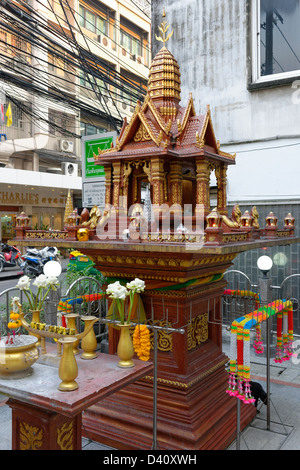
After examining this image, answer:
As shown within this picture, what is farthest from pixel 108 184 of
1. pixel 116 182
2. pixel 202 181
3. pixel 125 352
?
pixel 125 352

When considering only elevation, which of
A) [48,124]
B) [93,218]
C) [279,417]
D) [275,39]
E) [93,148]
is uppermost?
[48,124]

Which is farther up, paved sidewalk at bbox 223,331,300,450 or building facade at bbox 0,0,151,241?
building facade at bbox 0,0,151,241

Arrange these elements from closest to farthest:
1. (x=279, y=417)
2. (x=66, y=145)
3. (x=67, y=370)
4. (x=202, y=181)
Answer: (x=67, y=370)
(x=202, y=181)
(x=279, y=417)
(x=66, y=145)

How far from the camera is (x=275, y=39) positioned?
32.4ft

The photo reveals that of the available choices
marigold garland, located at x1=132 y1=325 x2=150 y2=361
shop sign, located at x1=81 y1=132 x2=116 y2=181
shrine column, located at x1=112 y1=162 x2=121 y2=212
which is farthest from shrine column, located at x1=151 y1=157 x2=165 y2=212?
shop sign, located at x1=81 y1=132 x2=116 y2=181

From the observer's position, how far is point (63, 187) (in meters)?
27.1

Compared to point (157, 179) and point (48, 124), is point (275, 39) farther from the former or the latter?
point (48, 124)

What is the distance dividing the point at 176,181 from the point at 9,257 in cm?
2184

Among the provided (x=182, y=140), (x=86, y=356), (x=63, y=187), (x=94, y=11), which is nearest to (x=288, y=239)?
(x=182, y=140)

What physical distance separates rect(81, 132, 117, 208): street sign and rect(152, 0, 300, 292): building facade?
3.00m

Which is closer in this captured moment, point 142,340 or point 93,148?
point 142,340

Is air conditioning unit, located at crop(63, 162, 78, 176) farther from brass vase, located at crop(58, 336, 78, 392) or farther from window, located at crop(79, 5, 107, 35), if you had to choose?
brass vase, located at crop(58, 336, 78, 392)

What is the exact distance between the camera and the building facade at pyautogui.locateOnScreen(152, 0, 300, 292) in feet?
31.1

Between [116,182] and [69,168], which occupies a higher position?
[69,168]
